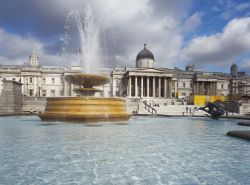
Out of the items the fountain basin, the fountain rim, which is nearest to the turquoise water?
the fountain basin

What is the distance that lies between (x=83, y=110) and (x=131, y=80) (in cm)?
5086

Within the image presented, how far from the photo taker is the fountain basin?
15.2m

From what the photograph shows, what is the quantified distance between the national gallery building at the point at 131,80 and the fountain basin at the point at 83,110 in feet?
137

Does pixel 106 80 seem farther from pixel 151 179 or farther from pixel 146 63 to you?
pixel 146 63

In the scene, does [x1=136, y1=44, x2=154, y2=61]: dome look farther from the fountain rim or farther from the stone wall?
the fountain rim

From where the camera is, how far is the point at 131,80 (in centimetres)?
6594

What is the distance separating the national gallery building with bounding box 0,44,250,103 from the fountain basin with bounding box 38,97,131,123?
41.9 metres

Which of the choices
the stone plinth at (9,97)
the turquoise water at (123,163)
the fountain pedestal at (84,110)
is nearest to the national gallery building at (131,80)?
the stone plinth at (9,97)

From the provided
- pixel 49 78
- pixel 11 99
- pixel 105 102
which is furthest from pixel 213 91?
pixel 105 102

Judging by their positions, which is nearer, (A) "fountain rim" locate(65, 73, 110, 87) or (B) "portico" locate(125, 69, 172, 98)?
(A) "fountain rim" locate(65, 73, 110, 87)

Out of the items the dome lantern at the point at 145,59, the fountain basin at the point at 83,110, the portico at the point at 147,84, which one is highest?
the dome lantern at the point at 145,59

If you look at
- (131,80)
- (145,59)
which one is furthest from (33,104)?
(145,59)

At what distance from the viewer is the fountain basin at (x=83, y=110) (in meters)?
15.2

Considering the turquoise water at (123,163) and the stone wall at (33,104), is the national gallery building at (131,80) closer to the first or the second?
the stone wall at (33,104)
